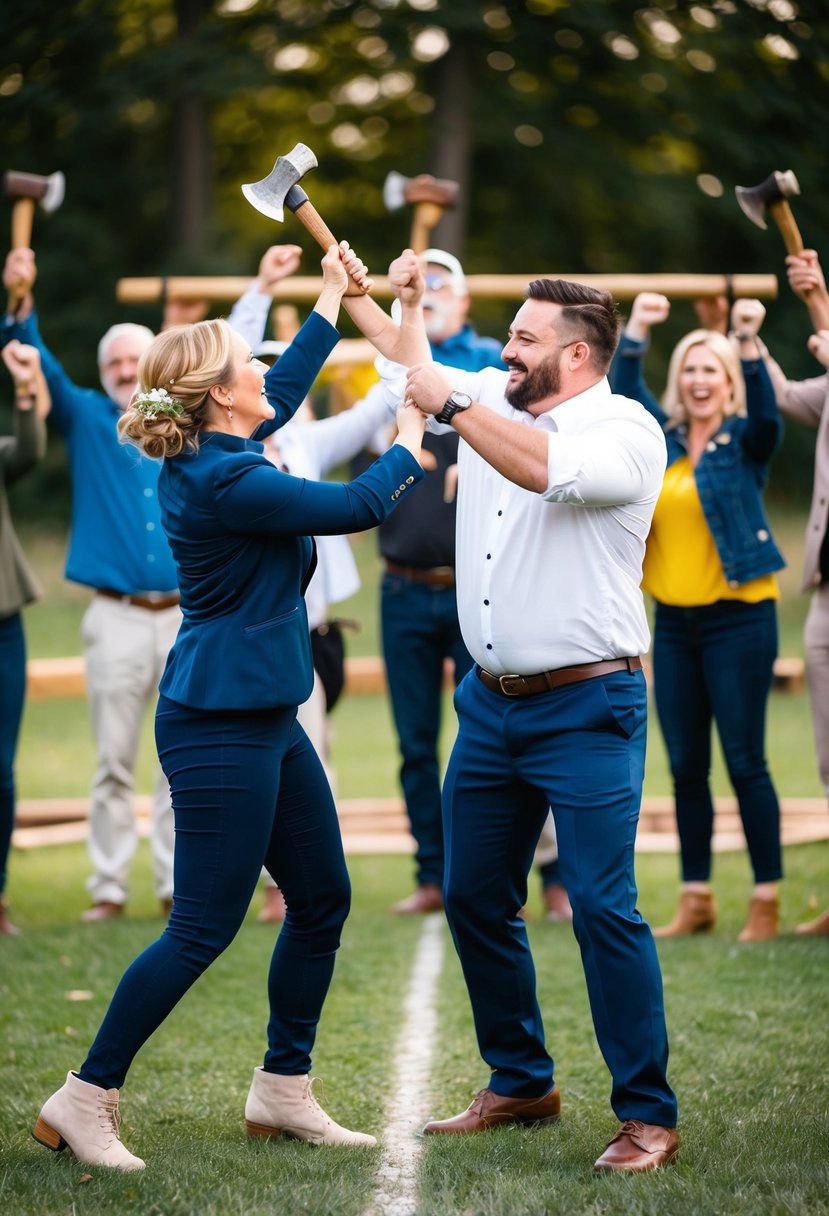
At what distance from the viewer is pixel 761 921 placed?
701 centimetres

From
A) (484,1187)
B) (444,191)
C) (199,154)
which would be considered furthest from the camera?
(199,154)

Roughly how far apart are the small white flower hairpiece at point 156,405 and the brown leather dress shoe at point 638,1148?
7.02ft

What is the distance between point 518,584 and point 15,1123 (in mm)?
2090

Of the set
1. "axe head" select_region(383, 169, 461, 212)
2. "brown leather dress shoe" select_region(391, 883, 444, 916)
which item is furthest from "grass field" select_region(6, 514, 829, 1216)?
"axe head" select_region(383, 169, 461, 212)

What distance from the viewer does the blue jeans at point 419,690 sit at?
297 inches

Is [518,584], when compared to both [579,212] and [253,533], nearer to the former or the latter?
[253,533]

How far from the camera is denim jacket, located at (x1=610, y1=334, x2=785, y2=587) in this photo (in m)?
6.65

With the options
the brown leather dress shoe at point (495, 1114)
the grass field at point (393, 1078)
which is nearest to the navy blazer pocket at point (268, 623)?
the grass field at point (393, 1078)

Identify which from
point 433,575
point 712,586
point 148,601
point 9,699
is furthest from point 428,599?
point 9,699

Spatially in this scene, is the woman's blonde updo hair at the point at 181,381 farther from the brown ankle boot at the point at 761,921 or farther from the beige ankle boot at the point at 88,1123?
the brown ankle boot at the point at 761,921

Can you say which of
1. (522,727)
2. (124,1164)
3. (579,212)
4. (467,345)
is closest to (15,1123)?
(124,1164)

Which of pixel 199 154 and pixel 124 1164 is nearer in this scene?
pixel 124 1164

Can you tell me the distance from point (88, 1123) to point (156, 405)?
1818 millimetres

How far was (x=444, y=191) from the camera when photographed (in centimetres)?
717
